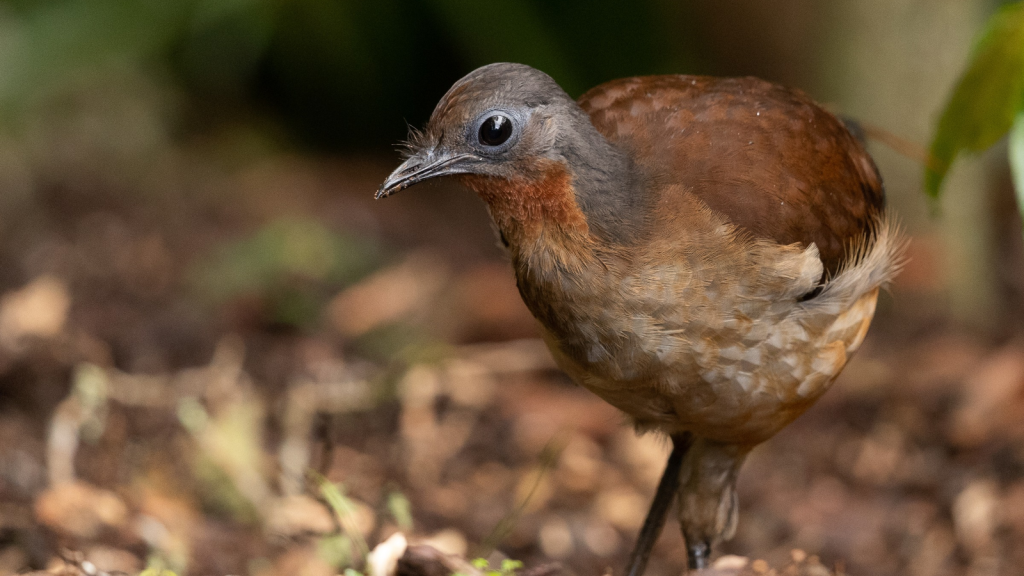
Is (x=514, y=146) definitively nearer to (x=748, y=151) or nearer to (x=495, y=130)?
(x=495, y=130)

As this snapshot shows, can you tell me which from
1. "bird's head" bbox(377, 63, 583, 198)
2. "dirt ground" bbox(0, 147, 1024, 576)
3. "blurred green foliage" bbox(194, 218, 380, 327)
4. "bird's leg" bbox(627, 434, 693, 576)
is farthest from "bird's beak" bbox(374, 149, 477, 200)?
"blurred green foliage" bbox(194, 218, 380, 327)

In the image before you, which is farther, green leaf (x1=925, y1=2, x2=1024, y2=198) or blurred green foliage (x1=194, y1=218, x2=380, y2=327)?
blurred green foliage (x1=194, y1=218, x2=380, y2=327)

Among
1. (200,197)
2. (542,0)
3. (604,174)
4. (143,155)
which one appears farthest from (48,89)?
(604,174)

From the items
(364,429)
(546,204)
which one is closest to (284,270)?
(364,429)

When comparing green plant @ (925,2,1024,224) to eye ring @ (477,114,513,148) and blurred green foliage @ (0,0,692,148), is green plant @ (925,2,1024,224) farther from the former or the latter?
blurred green foliage @ (0,0,692,148)

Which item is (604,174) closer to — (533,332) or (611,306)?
(611,306)

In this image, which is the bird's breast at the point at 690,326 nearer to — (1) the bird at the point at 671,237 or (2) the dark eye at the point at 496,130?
(1) the bird at the point at 671,237
